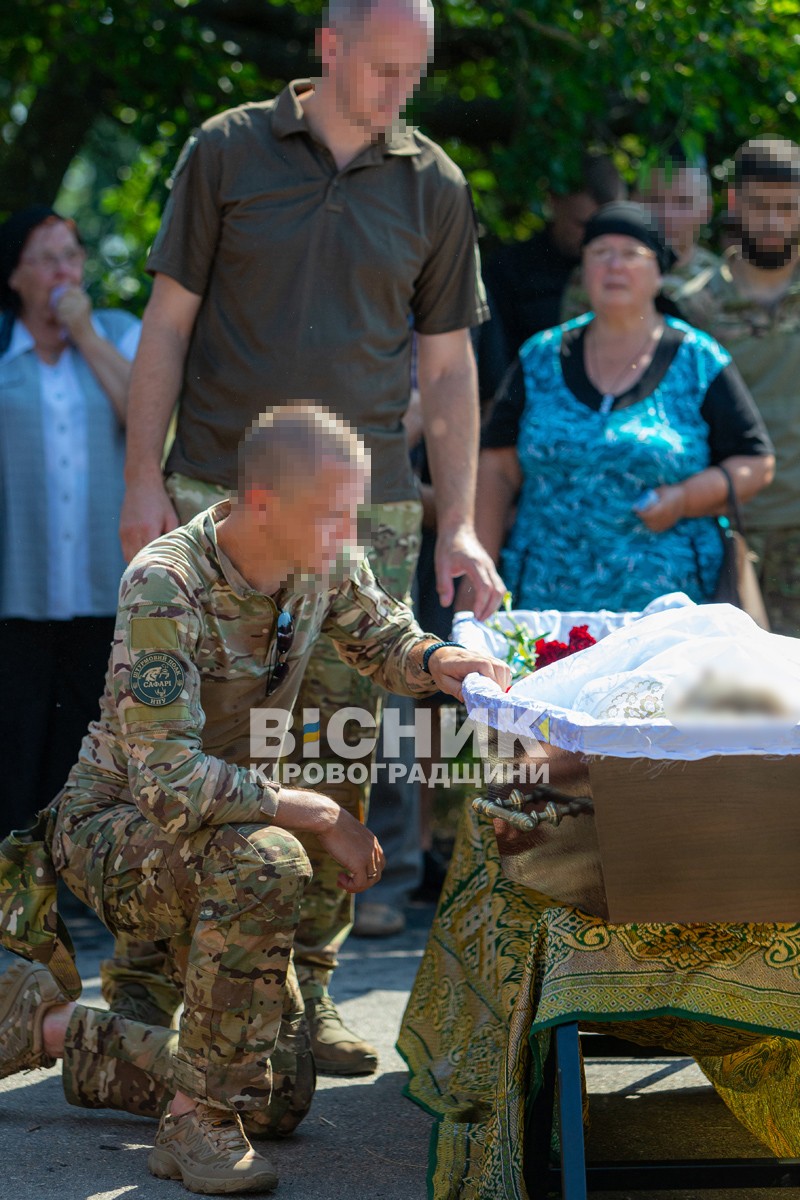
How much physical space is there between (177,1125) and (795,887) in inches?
48.8

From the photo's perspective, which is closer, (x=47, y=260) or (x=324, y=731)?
(x=324, y=731)

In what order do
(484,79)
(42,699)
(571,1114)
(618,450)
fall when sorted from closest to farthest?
(571,1114), (618,450), (42,699), (484,79)

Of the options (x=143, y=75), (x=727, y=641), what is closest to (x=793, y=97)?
(x=143, y=75)

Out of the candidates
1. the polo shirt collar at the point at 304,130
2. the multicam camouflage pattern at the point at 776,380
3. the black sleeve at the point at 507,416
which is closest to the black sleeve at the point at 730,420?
the black sleeve at the point at 507,416

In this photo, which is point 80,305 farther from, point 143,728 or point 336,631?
point 143,728

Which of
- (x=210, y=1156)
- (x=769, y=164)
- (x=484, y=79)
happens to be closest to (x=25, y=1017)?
(x=210, y=1156)

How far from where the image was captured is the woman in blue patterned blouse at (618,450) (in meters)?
4.62

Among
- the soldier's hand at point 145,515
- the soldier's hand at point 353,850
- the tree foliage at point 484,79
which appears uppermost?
the tree foliage at point 484,79

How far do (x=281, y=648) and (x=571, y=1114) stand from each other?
1.05 metres

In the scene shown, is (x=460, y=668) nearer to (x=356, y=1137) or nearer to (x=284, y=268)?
(x=356, y=1137)

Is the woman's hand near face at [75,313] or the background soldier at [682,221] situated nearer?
the woman's hand near face at [75,313]

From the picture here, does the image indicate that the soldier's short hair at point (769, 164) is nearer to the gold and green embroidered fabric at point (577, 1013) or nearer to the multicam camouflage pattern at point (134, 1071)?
the gold and green embroidered fabric at point (577, 1013)

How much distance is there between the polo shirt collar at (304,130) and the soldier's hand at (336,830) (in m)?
1.64

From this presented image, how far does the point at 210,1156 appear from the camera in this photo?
2939mm
